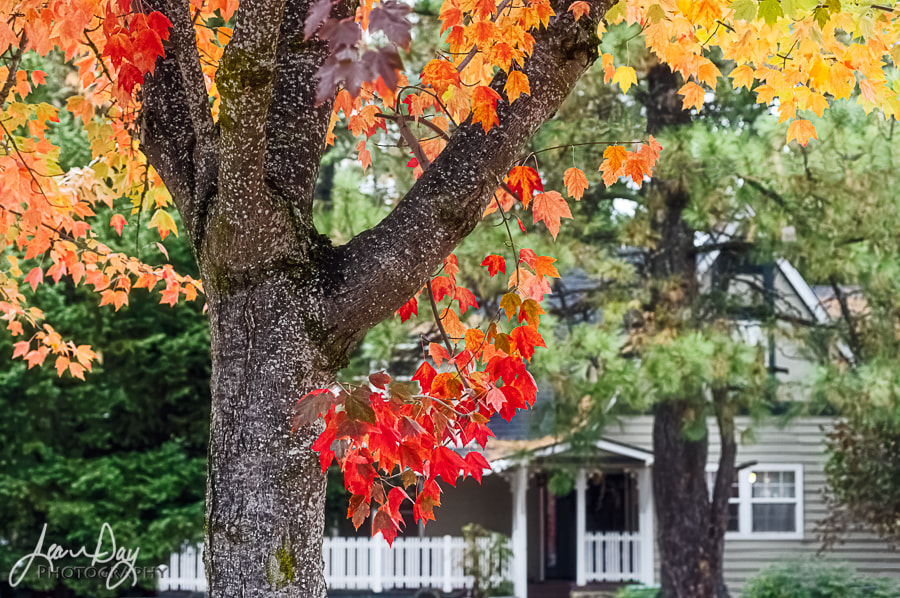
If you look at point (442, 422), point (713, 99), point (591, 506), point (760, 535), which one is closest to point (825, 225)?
point (713, 99)

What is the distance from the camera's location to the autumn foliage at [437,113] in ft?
7.96

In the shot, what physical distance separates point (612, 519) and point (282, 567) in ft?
56.0

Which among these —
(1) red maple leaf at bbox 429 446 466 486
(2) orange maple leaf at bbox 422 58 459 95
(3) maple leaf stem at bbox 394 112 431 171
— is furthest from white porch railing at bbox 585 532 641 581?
(1) red maple leaf at bbox 429 446 466 486

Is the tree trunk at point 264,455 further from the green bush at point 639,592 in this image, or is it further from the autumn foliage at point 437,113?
the green bush at point 639,592

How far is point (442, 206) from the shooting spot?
277cm

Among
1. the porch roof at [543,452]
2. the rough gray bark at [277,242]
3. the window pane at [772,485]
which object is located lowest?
the window pane at [772,485]

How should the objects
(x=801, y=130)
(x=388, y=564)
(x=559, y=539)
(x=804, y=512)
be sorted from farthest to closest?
(x=559, y=539) < (x=804, y=512) < (x=388, y=564) < (x=801, y=130)

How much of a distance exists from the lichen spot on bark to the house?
1136cm

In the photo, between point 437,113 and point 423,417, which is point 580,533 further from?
point 423,417

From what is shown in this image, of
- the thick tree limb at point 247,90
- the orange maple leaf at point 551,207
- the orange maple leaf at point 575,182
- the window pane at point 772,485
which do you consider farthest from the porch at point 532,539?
the thick tree limb at point 247,90

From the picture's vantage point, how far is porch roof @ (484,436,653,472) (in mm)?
12645

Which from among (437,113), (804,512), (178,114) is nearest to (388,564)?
(804,512)

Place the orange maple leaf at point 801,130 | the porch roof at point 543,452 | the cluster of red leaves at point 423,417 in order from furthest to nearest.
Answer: the porch roof at point 543,452 < the orange maple leaf at point 801,130 < the cluster of red leaves at point 423,417

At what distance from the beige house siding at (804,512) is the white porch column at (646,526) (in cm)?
70
